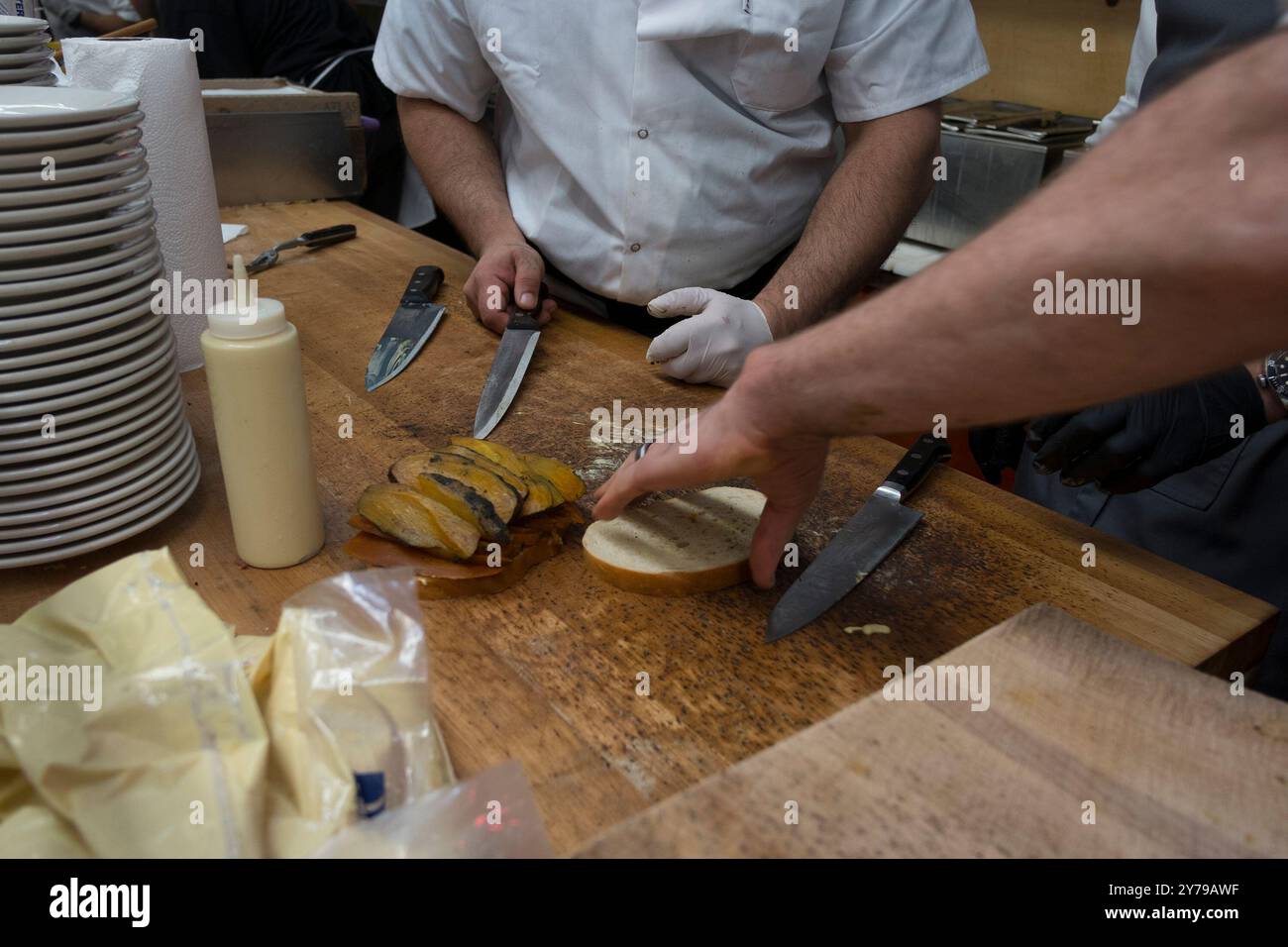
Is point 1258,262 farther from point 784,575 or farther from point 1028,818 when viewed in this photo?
point 784,575

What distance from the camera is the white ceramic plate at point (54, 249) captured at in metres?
0.91

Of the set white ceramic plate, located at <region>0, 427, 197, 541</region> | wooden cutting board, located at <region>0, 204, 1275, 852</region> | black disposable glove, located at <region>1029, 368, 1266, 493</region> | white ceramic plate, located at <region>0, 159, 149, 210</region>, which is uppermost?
white ceramic plate, located at <region>0, 159, 149, 210</region>

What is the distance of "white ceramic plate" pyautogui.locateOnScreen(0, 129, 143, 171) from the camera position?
887 mm

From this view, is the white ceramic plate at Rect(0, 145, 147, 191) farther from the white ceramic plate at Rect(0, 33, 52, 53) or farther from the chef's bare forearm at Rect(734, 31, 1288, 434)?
the chef's bare forearm at Rect(734, 31, 1288, 434)

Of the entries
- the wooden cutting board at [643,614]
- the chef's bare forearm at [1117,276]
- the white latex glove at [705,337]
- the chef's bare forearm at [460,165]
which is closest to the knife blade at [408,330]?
the wooden cutting board at [643,614]

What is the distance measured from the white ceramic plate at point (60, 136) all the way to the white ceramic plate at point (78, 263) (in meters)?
0.11

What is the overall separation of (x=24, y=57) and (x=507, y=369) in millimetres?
775

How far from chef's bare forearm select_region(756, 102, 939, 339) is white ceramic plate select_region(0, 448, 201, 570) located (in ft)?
3.99

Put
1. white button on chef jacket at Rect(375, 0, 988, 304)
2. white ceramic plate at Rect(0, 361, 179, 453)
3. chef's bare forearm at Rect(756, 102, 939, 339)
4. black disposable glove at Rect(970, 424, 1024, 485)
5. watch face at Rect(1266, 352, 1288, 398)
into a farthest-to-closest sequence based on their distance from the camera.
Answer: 1. chef's bare forearm at Rect(756, 102, 939, 339)
2. white button on chef jacket at Rect(375, 0, 988, 304)
3. black disposable glove at Rect(970, 424, 1024, 485)
4. watch face at Rect(1266, 352, 1288, 398)
5. white ceramic plate at Rect(0, 361, 179, 453)

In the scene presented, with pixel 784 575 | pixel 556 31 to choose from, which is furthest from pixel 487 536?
pixel 556 31

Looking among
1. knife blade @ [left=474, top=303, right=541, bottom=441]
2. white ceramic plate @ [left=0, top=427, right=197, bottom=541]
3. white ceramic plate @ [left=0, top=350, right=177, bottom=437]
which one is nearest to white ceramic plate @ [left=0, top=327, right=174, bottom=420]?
white ceramic plate @ [left=0, top=350, right=177, bottom=437]

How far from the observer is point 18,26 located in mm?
1146

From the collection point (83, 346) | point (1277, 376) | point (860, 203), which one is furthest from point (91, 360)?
point (1277, 376)
